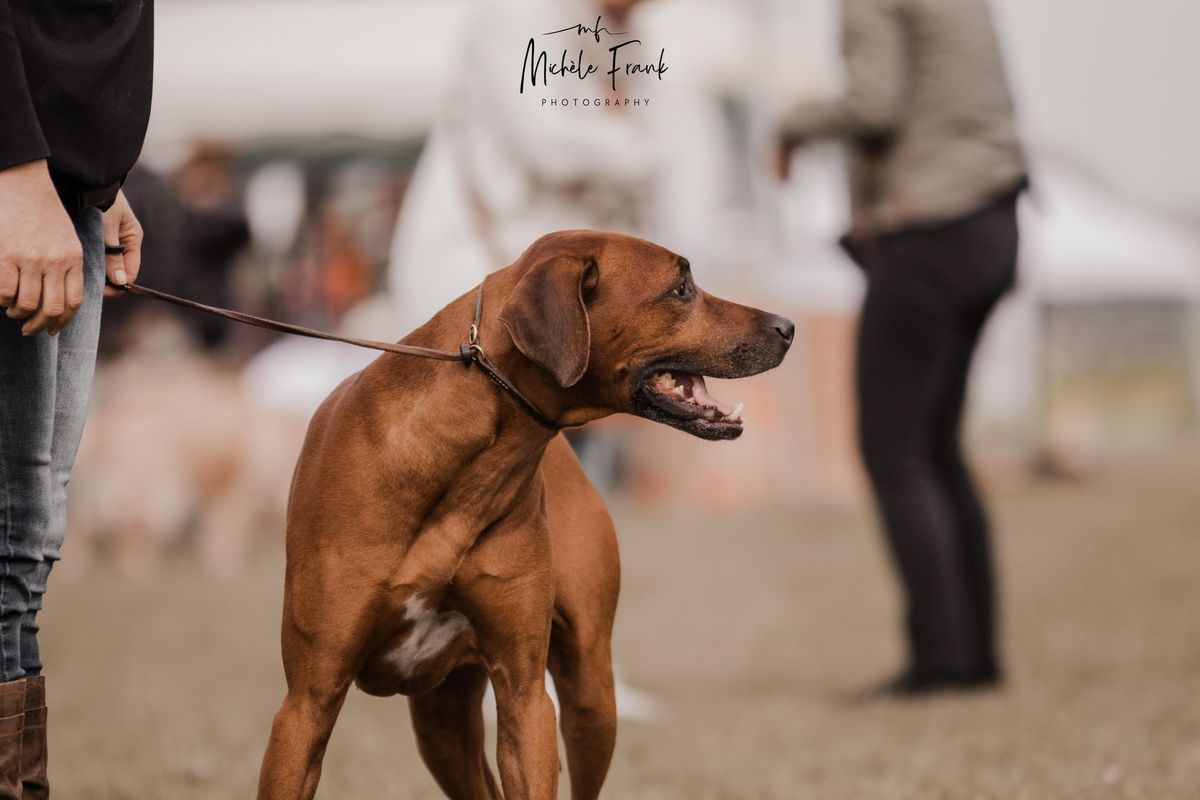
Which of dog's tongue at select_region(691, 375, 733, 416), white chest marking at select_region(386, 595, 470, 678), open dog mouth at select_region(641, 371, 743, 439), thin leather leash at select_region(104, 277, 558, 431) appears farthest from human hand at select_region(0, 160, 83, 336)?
dog's tongue at select_region(691, 375, 733, 416)

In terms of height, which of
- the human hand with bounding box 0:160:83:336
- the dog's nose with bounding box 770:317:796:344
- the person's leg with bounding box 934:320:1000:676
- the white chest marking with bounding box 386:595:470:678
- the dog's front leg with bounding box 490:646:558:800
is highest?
the human hand with bounding box 0:160:83:336

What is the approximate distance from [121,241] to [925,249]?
3104 millimetres

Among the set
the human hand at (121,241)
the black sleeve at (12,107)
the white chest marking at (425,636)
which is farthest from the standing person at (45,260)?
the white chest marking at (425,636)

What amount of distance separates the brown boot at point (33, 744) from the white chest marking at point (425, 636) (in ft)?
2.11

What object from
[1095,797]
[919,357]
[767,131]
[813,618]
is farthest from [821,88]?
[1095,797]

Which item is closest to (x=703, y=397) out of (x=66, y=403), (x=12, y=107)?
(x=66, y=403)

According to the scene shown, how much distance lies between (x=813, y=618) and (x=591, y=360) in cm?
483

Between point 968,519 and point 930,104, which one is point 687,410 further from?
point 968,519

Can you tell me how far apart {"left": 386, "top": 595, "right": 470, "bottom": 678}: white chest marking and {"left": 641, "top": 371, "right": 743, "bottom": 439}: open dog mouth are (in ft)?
1.85

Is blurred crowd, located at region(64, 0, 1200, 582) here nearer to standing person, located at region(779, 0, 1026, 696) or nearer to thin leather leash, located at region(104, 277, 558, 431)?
standing person, located at region(779, 0, 1026, 696)

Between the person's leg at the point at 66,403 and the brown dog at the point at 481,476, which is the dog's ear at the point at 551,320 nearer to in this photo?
the brown dog at the point at 481,476

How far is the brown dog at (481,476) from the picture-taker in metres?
2.78

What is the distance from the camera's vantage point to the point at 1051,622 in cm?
704

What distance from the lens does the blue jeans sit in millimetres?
2549
